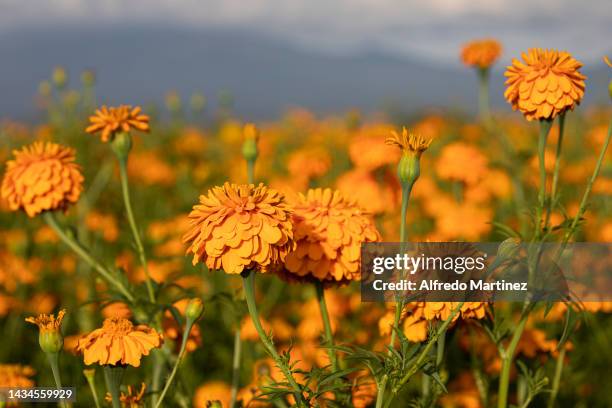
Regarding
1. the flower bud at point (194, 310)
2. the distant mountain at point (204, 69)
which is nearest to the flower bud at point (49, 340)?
the flower bud at point (194, 310)

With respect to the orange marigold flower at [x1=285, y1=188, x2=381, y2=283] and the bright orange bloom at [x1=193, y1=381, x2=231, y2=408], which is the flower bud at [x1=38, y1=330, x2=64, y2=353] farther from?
the bright orange bloom at [x1=193, y1=381, x2=231, y2=408]

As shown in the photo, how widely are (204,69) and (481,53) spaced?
9603 centimetres

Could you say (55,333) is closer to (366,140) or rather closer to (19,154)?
(19,154)

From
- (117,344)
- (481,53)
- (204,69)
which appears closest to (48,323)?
(117,344)

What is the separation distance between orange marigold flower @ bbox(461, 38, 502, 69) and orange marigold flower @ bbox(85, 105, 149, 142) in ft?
5.38

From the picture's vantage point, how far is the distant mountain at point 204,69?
68.9 metres

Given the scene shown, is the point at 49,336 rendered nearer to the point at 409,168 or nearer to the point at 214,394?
the point at 409,168

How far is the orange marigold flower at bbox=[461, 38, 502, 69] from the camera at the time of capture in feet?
9.46

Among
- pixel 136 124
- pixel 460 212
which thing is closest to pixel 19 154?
pixel 136 124

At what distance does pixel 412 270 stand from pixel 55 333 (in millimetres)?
818

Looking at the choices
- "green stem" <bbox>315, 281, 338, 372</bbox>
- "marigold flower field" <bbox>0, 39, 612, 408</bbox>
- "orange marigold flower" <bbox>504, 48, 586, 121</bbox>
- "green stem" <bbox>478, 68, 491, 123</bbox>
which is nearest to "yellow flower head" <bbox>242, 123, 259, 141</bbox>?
"marigold flower field" <bbox>0, 39, 612, 408</bbox>

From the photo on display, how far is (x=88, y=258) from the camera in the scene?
6.06 feet

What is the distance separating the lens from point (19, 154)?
204cm

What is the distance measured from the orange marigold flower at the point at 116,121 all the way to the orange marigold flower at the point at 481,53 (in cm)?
164
